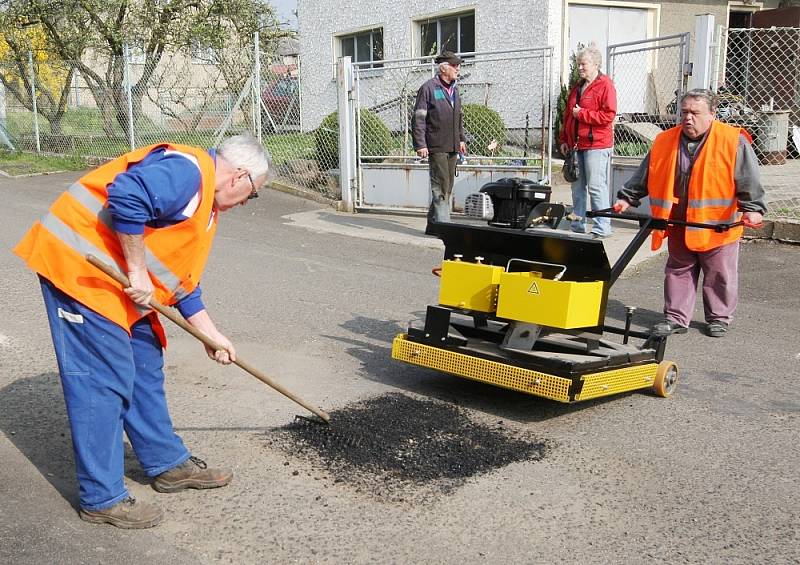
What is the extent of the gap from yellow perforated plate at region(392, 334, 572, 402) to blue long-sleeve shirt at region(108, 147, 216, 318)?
194cm

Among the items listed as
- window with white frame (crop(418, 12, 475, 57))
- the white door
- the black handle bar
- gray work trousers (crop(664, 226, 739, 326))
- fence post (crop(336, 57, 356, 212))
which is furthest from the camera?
window with white frame (crop(418, 12, 475, 57))

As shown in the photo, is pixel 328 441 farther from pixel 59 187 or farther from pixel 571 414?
pixel 59 187

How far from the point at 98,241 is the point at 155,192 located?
1.06 feet

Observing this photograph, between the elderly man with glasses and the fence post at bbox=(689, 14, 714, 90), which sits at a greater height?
the fence post at bbox=(689, 14, 714, 90)

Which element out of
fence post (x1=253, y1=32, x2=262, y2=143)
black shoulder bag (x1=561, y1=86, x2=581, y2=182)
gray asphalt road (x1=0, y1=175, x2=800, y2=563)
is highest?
fence post (x1=253, y1=32, x2=262, y2=143)

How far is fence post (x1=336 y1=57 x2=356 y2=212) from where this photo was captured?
11.7m

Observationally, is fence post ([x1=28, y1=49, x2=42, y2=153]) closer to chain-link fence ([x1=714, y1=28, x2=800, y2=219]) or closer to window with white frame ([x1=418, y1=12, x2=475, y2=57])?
window with white frame ([x1=418, y1=12, x2=475, y2=57])

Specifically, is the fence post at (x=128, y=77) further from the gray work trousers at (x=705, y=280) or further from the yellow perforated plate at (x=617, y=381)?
the yellow perforated plate at (x=617, y=381)

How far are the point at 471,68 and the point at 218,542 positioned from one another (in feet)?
47.0

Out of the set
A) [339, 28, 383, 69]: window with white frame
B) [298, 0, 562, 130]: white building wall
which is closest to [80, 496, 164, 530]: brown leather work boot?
[298, 0, 562, 130]: white building wall

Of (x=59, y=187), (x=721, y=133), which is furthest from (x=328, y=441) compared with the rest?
(x=59, y=187)

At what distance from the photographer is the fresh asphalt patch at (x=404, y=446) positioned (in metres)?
3.91

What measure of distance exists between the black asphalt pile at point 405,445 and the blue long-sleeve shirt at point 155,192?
1.45 metres

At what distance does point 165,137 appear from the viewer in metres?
16.0
